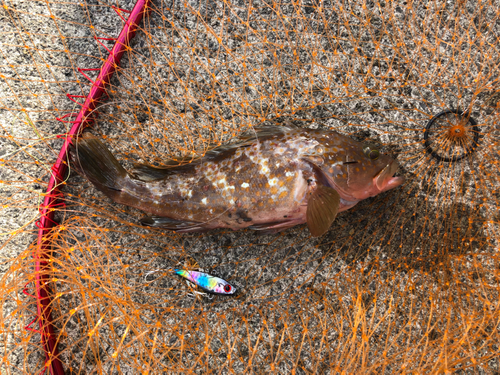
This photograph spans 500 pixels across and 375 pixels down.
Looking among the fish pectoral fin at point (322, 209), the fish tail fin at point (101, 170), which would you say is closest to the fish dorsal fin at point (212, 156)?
the fish tail fin at point (101, 170)

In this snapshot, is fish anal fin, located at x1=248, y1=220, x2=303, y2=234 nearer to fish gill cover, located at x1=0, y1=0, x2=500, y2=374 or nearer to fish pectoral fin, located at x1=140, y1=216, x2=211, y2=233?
fish gill cover, located at x1=0, y1=0, x2=500, y2=374

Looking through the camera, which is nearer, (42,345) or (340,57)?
(42,345)

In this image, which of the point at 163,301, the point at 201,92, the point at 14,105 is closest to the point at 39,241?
the point at 163,301

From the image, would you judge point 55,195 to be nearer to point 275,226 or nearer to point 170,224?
point 170,224

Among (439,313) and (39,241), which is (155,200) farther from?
(439,313)

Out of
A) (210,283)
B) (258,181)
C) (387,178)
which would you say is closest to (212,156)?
(258,181)

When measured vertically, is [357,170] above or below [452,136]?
below

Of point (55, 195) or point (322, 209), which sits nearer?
point (322, 209)
